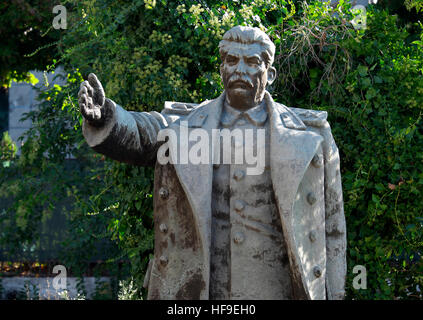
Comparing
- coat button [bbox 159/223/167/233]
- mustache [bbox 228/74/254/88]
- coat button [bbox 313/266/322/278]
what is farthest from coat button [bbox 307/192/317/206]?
coat button [bbox 159/223/167/233]

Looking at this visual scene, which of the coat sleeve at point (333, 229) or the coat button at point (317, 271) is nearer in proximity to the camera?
the coat button at point (317, 271)

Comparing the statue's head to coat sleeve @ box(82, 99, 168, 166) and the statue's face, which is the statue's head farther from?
coat sleeve @ box(82, 99, 168, 166)

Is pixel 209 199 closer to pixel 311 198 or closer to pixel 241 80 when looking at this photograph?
pixel 311 198

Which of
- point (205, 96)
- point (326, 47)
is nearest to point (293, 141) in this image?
point (205, 96)

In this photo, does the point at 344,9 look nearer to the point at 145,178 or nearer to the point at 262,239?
the point at 145,178

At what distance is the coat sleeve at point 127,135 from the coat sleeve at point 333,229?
88 centimetres

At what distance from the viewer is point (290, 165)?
3.17 m

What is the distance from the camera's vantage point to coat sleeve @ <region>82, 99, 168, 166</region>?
305cm

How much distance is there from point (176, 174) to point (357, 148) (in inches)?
76.5

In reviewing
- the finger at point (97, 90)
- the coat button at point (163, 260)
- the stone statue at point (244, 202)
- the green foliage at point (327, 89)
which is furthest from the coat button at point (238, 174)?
the green foliage at point (327, 89)

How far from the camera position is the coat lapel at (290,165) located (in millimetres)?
3121

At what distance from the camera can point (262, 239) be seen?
321 centimetres

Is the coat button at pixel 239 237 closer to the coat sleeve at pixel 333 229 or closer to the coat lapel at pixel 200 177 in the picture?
the coat lapel at pixel 200 177

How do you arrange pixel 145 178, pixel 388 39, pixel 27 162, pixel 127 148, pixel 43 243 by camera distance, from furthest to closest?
pixel 43 243
pixel 27 162
pixel 388 39
pixel 145 178
pixel 127 148
